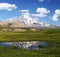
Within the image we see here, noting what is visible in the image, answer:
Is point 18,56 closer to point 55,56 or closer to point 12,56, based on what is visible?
point 12,56

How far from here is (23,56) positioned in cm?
4903

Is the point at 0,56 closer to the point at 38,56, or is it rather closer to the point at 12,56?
the point at 12,56

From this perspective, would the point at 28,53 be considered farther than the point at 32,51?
No

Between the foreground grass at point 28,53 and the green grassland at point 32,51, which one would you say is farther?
the green grassland at point 32,51

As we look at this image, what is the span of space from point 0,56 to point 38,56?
29.9 feet

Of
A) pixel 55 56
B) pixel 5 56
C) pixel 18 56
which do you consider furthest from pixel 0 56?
pixel 55 56

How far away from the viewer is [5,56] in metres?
49.1

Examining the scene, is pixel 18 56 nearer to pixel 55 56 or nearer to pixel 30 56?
pixel 30 56

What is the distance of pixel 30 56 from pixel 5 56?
19.6 feet

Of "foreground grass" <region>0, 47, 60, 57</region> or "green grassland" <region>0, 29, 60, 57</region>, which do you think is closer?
"foreground grass" <region>0, 47, 60, 57</region>

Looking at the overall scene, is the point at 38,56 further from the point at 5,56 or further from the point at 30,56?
the point at 5,56

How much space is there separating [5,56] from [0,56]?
47.9 inches

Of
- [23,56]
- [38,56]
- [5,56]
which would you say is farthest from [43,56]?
[5,56]

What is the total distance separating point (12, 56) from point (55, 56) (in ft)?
33.9
